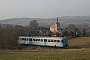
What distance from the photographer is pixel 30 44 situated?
1767 inches

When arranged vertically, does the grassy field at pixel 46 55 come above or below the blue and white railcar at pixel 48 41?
above

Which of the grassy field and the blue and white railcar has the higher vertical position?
the grassy field

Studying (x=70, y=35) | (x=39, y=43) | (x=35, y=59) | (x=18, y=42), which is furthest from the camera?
(x=70, y=35)

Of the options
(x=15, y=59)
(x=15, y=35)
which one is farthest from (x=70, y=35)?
(x=15, y=59)

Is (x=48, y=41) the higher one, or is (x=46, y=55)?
(x=46, y=55)

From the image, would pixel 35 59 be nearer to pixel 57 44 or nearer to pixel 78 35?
pixel 57 44

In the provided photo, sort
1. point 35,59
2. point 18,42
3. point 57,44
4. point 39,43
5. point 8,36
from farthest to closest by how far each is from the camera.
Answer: point 8,36
point 18,42
point 39,43
point 57,44
point 35,59

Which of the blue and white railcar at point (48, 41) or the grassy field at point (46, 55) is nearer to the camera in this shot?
the grassy field at point (46, 55)

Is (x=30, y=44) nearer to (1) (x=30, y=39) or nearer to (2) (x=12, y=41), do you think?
(1) (x=30, y=39)

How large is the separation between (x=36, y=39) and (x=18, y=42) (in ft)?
20.6

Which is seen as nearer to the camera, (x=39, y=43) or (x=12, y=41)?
(x=39, y=43)

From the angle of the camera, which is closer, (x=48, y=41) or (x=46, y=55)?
(x=46, y=55)

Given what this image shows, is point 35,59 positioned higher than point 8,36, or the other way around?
point 35,59

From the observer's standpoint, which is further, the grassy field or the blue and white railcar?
the blue and white railcar
